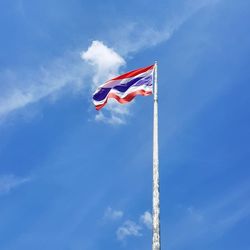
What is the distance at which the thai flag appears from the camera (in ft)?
90.1

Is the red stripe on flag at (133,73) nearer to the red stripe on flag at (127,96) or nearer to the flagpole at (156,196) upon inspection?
the red stripe on flag at (127,96)

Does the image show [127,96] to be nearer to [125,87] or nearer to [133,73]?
[125,87]

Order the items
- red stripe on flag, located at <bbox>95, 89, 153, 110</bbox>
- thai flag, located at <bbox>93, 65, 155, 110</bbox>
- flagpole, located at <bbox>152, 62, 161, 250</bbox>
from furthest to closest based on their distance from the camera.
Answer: thai flag, located at <bbox>93, 65, 155, 110</bbox>
red stripe on flag, located at <bbox>95, 89, 153, 110</bbox>
flagpole, located at <bbox>152, 62, 161, 250</bbox>

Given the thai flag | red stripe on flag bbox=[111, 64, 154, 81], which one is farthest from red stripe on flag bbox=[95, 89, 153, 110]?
red stripe on flag bbox=[111, 64, 154, 81]

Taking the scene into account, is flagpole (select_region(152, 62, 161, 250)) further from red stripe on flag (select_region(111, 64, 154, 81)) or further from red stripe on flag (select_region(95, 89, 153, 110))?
red stripe on flag (select_region(111, 64, 154, 81))

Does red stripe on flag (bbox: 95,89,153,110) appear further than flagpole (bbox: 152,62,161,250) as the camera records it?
Yes

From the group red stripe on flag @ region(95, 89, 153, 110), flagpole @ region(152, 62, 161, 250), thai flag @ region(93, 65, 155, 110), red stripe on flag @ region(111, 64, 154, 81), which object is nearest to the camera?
flagpole @ region(152, 62, 161, 250)

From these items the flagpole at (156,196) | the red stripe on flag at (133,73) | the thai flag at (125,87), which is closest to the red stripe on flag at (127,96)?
the thai flag at (125,87)

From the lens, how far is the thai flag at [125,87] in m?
27.5

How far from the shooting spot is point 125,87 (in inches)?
1096

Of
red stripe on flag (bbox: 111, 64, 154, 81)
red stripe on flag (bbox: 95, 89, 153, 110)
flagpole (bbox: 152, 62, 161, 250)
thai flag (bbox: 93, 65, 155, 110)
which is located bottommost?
flagpole (bbox: 152, 62, 161, 250)

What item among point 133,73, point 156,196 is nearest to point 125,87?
point 133,73

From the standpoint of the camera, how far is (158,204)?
19141mm

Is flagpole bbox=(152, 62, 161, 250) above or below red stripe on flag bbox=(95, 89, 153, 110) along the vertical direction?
below
